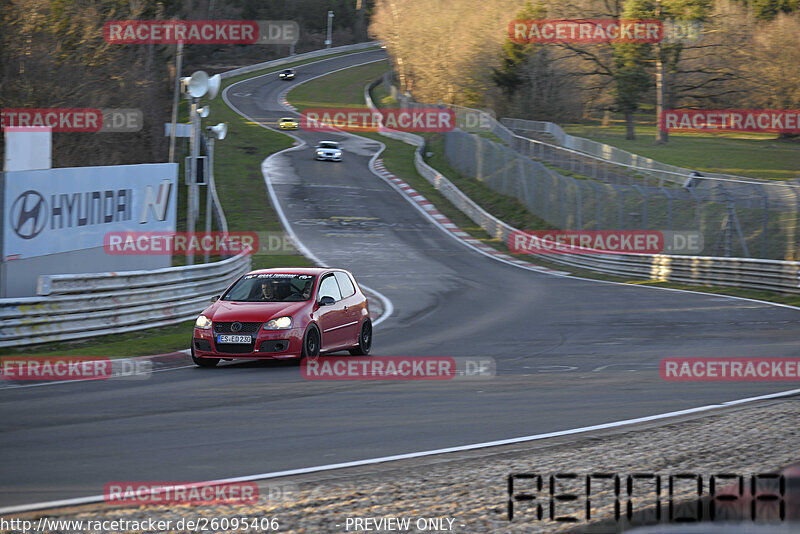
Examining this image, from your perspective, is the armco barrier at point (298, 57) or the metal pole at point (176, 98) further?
the armco barrier at point (298, 57)

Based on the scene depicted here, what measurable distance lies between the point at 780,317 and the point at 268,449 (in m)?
15.5

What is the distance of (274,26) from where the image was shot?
12675cm

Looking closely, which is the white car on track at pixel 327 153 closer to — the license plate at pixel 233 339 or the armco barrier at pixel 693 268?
the armco barrier at pixel 693 268

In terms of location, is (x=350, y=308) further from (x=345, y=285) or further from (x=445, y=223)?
(x=445, y=223)

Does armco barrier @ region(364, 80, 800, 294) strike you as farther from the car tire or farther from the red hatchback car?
the car tire

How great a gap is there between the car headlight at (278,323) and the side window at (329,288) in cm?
119

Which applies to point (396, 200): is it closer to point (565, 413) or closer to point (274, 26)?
point (565, 413)

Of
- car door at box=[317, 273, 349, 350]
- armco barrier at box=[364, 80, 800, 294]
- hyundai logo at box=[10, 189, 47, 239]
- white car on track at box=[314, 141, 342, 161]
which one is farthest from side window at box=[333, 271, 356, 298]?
white car on track at box=[314, 141, 342, 161]

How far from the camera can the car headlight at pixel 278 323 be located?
1327 cm

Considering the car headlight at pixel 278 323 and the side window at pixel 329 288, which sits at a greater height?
the side window at pixel 329 288

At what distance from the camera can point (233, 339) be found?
13227mm

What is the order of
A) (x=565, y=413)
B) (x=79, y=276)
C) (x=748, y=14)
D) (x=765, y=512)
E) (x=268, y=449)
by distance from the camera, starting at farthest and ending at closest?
1. (x=748, y=14)
2. (x=79, y=276)
3. (x=565, y=413)
4. (x=268, y=449)
5. (x=765, y=512)

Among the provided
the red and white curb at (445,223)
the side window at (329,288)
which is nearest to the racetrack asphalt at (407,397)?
the side window at (329,288)

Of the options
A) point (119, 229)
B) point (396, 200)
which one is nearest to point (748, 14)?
point (396, 200)
